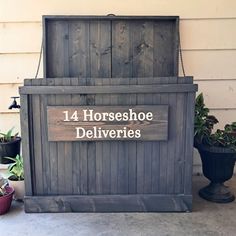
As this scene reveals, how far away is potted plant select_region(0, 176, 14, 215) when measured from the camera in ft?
7.24

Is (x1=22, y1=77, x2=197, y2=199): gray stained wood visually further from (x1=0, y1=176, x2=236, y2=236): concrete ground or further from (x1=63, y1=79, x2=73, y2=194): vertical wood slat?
(x1=0, y1=176, x2=236, y2=236): concrete ground

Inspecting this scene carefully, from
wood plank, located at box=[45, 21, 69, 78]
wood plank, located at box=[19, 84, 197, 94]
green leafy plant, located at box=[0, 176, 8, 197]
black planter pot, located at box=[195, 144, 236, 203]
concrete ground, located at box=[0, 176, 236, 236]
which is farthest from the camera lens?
wood plank, located at box=[45, 21, 69, 78]

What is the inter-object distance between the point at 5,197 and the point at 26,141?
1.31 feet

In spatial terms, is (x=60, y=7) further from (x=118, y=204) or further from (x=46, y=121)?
(x=118, y=204)

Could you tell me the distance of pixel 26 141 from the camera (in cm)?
220

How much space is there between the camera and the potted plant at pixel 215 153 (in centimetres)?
235

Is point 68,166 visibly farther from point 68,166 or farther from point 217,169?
point 217,169

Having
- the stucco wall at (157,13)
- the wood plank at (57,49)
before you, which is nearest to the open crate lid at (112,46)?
the wood plank at (57,49)

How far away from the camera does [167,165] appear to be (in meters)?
2.25

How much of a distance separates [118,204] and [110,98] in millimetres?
723

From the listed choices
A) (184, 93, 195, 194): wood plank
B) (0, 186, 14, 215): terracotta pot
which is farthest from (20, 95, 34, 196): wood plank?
(184, 93, 195, 194): wood plank

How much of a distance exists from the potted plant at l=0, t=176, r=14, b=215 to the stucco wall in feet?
2.29

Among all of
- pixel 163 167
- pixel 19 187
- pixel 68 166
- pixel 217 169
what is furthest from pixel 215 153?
pixel 19 187

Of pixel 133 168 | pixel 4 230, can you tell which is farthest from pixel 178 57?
pixel 4 230
